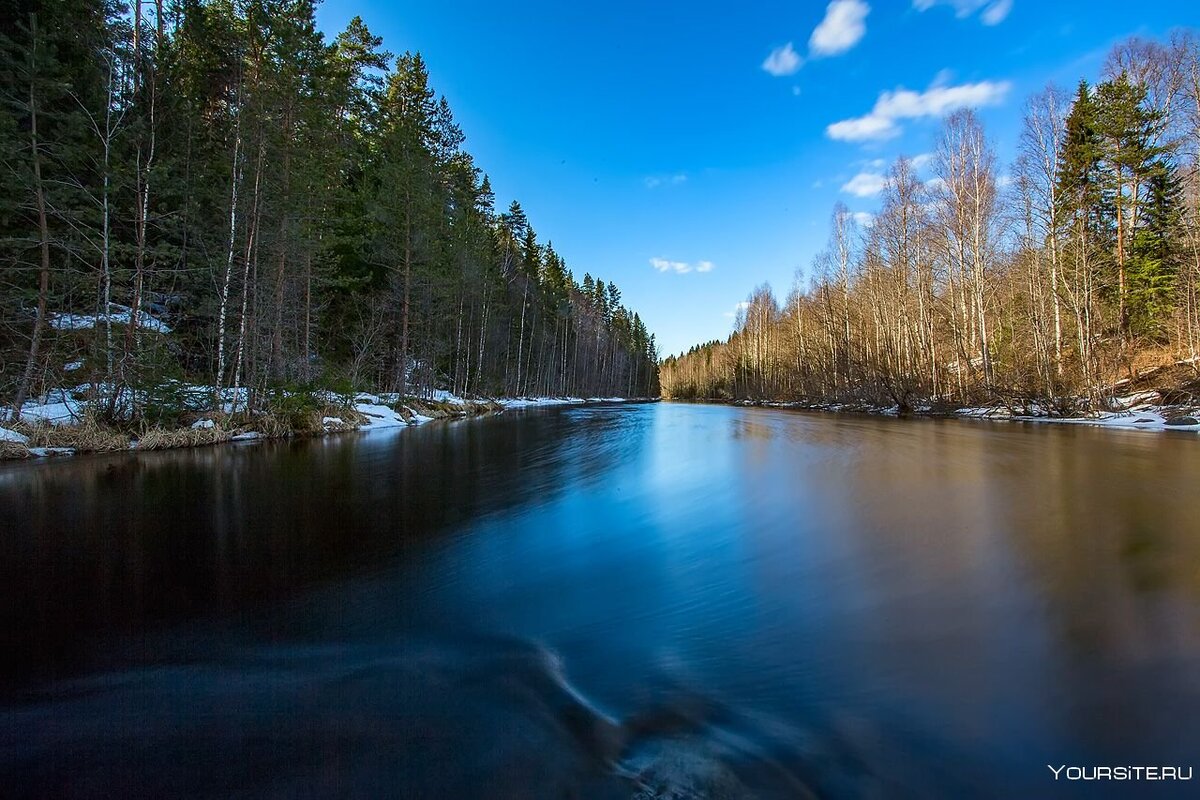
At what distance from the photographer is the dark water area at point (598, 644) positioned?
5.91 feet

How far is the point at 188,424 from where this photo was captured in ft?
39.0

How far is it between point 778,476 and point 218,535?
6950mm

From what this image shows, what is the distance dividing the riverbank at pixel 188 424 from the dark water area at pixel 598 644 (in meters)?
4.81

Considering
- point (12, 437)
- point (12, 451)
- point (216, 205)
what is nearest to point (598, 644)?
point (12, 451)

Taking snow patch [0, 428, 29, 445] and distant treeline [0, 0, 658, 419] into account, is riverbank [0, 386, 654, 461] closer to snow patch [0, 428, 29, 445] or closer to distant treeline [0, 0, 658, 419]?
snow patch [0, 428, 29, 445]

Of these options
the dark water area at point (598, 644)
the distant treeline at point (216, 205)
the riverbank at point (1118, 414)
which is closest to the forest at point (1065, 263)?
the riverbank at point (1118, 414)

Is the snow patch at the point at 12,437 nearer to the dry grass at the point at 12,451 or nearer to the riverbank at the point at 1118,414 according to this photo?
the dry grass at the point at 12,451

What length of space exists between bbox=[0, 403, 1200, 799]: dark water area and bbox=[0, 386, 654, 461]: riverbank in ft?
15.8

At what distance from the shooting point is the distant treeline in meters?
10.6

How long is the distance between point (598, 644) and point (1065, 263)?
1050 inches

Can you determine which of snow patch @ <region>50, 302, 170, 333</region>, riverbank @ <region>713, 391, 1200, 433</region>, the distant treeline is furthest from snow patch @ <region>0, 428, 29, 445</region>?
riverbank @ <region>713, 391, 1200, 433</region>

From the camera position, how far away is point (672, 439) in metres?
14.1

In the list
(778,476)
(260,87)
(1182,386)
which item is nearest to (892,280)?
(1182,386)

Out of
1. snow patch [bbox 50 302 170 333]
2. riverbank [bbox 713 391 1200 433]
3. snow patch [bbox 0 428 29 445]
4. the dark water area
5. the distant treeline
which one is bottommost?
the dark water area
